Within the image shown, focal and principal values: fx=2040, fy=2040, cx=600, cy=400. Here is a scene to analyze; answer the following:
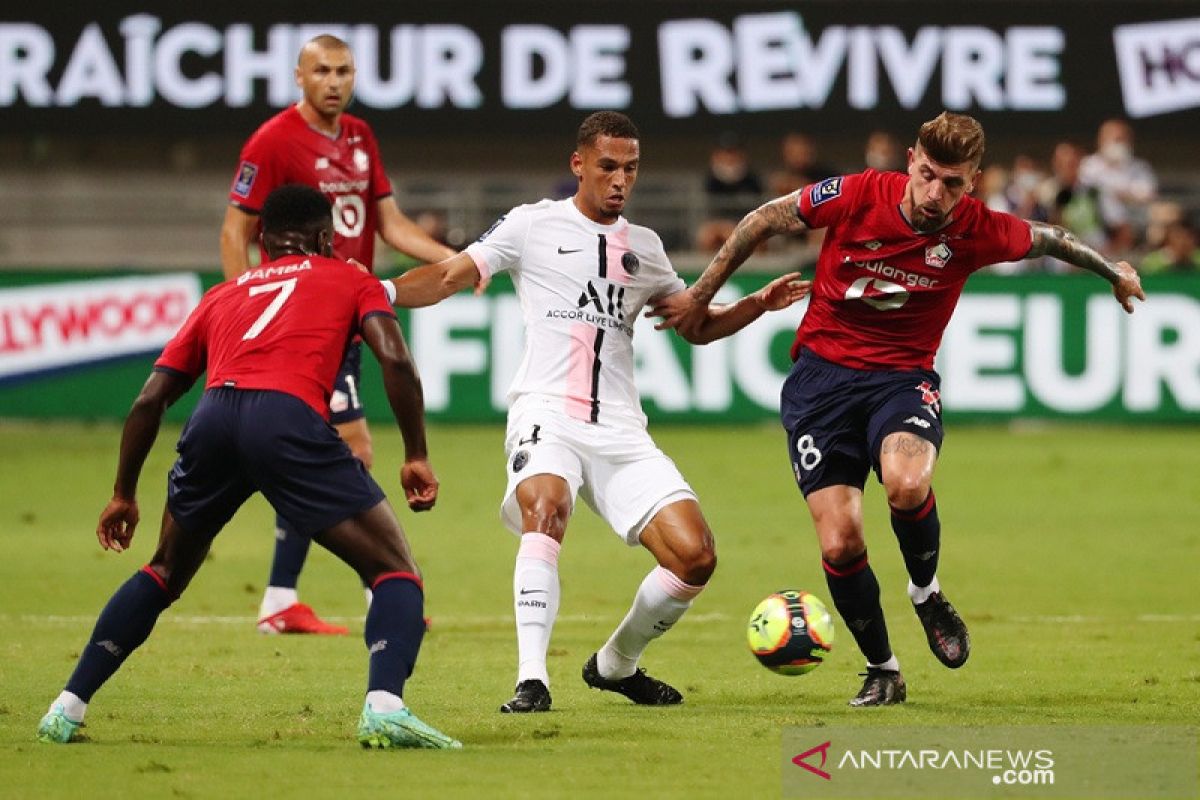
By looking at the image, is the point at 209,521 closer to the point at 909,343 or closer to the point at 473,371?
the point at 909,343

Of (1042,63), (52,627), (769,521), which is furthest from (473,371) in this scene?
(52,627)

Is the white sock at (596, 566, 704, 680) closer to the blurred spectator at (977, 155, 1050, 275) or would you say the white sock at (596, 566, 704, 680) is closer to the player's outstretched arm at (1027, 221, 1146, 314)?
the player's outstretched arm at (1027, 221, 1146, 314)

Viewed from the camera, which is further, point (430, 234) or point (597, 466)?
point (430, 234)

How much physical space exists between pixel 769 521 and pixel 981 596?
338cm

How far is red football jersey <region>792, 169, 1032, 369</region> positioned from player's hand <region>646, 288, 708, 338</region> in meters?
0.54

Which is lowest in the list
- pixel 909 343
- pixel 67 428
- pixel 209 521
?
pixel 67 428

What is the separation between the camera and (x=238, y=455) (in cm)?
702

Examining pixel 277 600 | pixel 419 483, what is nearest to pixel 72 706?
pixel 419 483

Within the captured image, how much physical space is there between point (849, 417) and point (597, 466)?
3.55 ft

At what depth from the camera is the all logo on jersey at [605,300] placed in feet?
27.9

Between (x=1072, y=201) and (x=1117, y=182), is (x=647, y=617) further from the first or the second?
(x=1117, y=182)

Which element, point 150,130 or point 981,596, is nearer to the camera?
point 981,596

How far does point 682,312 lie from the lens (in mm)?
8633

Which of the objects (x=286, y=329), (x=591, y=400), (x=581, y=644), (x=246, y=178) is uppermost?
(x=246, y=178)
